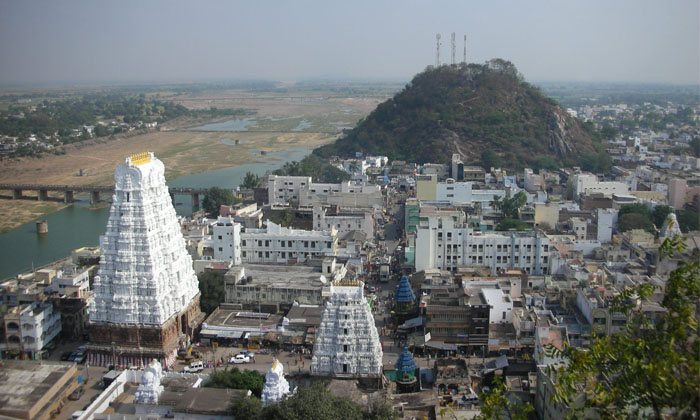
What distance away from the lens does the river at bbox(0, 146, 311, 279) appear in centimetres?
3269

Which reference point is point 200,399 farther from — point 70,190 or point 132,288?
point 70,190

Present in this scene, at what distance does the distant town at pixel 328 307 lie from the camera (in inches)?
637

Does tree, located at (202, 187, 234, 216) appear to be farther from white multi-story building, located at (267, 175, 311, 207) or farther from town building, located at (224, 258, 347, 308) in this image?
town building, located at (224, 258, 347, 308)

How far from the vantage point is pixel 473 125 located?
191 feet

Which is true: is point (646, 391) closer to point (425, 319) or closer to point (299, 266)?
point (425, 319)

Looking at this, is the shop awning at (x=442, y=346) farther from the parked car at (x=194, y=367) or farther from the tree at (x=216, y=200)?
the tree at (x=216, y=200)

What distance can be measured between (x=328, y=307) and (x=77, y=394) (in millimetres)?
7095

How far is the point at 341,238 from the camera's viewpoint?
32.2 metres

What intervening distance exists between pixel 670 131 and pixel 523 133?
2951cm

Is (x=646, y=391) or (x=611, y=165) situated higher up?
(x=646, y=391)

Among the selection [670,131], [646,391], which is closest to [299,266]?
[646,391]

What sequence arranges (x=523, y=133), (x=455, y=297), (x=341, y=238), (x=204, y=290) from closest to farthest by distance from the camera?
(x=455, y=297) < (x=204, y=290) < (x=341, y=238) < (x=523, y=133)

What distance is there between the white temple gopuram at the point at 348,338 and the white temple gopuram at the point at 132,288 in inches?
210

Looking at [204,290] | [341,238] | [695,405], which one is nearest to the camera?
[695,405]
